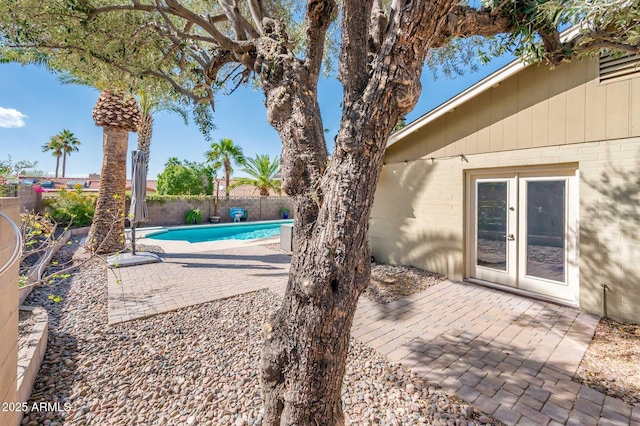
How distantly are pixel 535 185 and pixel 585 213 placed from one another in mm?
1098

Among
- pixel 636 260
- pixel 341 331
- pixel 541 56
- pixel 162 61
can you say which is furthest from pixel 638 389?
pixel 162 61

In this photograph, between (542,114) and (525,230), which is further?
(525,230)

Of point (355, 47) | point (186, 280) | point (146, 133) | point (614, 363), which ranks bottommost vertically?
point (614, 363)

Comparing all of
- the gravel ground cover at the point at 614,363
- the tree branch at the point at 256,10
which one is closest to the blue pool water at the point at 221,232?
the tree branch at the point at 256,10

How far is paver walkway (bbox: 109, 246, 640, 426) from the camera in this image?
3.00 meters

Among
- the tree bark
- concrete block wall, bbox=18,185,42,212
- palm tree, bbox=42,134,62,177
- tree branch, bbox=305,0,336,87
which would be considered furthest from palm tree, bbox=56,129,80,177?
the tree bark

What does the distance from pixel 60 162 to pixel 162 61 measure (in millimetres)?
60492

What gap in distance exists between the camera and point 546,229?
6113 mm

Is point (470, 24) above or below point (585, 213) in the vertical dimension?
above

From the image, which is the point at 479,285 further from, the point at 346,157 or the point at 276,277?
the point at 346,157

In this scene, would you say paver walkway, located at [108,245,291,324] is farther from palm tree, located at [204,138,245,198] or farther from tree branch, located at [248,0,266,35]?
palm tree, located at [204,138,245,198]

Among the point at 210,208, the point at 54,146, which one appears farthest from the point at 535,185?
the point at 54,146

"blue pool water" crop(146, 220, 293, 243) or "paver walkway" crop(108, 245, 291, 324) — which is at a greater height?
"blue pool water" crop(146, 220, 293, 243)

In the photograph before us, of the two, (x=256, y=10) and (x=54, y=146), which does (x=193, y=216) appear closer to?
(x=256, y=10)
